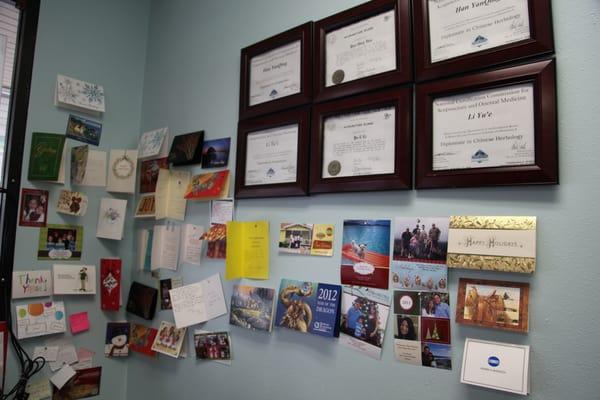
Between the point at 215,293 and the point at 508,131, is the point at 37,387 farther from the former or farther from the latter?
the point at 508,131

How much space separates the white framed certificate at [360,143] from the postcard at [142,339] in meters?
0.98

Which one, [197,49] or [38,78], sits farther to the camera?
[197,49]

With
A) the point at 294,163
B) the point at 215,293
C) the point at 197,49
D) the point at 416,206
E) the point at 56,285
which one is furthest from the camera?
the point at 197,49

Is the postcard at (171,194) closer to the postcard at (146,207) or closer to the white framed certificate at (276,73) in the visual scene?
the postcard at (146,207)

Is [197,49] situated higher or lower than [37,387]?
higher

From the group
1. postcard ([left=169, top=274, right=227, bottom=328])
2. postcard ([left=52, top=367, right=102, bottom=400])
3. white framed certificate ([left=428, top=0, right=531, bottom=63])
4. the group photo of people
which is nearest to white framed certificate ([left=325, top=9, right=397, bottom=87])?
white framed certificate ([left=428, top=0, right=531, bottom=63])

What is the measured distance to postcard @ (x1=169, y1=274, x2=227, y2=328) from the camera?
4.48 ft

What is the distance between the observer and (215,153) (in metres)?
1.45

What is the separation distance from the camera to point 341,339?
107 cm

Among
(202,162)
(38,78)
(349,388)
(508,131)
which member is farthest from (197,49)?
(349,388)

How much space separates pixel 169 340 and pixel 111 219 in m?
0.53

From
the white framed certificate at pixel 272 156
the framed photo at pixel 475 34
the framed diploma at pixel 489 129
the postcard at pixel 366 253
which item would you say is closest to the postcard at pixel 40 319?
the white framed certificate at pixel 272 156

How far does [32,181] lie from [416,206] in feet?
4.38

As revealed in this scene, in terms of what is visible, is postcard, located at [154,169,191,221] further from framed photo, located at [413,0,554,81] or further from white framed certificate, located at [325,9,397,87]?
framed photo, located at [413,0,554,81]
